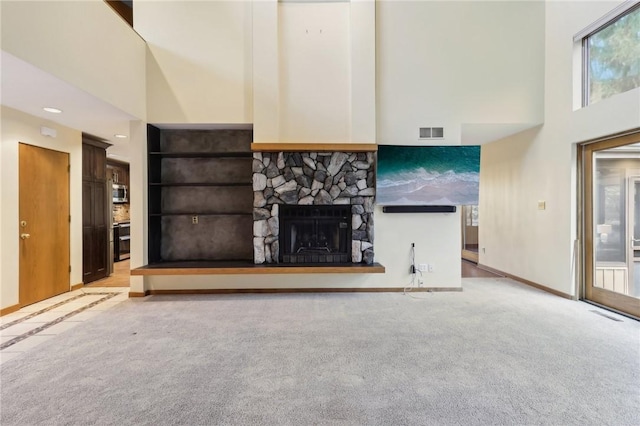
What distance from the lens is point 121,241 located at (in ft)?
24.2

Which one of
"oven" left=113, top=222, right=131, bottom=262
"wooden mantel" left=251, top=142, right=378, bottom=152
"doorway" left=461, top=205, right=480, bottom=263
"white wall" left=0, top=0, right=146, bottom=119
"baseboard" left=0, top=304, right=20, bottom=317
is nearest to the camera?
"white wall" left=0, top=0, right=146, bottom=119

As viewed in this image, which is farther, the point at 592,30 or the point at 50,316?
the point at 592,30

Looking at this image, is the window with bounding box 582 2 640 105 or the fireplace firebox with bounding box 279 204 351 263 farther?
the fireplace firebox with bounding box 279 204 351 263

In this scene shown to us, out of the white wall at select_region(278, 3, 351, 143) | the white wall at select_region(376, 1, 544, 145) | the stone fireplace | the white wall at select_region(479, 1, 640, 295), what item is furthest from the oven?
the white wall at select_region(479, 1, 640, 295)

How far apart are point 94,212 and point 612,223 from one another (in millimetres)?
7729

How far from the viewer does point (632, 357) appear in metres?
2.44

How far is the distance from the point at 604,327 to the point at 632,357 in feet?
2.44

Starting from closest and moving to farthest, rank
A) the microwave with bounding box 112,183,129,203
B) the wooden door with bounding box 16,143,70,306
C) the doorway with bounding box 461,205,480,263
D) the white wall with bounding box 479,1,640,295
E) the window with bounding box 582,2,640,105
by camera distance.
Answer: the window with bounding box 582,2,640,105, the white wall with bounding box 479,1,640,295, the wooden door with bounding box 16,143,70,306, the microwave with bounding box 112,183,129,203, the doorway with bounding box 461,205,480,263

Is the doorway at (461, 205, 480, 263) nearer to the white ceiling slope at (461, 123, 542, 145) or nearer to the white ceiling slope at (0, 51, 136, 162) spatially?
the white ceiling slope at (461, 123, 542, 145)

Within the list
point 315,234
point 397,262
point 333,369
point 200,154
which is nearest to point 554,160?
point 397,262

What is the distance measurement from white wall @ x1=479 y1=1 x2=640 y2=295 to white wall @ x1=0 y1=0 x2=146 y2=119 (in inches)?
225

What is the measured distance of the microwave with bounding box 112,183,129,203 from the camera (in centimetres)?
726

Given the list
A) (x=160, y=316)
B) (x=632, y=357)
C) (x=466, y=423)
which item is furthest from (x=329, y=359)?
(x=632, y=357)

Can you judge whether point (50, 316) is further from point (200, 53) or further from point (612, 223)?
point (612, 223)
